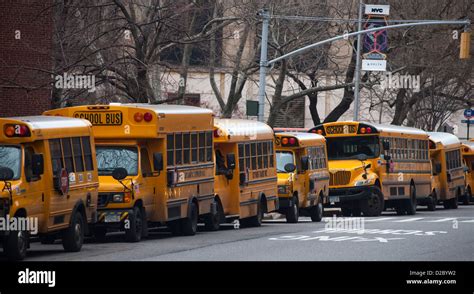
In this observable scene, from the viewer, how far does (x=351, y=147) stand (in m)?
37.3

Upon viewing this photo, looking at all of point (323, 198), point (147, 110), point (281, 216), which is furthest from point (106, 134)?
point (281, 216)

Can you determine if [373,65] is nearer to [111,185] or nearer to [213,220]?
[213,220]

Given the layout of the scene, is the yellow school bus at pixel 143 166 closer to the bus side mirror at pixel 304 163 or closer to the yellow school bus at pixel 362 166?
the bus side mirror at pixel 304 163

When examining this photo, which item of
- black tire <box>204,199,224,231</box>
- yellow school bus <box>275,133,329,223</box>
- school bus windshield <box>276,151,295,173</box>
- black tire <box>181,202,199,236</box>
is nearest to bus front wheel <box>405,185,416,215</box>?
yellow school bus <box>275,133,329,223</box>

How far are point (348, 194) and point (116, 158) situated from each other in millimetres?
14221

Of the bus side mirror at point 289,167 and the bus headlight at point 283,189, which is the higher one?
the bus side mirror at point 289,167

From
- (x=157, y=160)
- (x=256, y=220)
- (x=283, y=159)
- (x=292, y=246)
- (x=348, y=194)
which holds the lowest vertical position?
(x=292, y=246)

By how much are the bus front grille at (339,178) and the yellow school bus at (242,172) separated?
5835 millimetres

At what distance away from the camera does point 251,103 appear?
3822 centimetres

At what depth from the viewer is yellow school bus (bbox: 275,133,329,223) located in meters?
33.1

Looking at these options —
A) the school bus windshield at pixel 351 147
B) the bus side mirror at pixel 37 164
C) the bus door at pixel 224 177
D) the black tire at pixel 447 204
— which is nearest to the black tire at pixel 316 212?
the school bus windshield at pixel 351 147

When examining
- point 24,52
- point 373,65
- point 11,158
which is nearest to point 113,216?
point 11,158

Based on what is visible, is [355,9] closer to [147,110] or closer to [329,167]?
[329,167]

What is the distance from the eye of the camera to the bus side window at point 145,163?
24.1 metres
